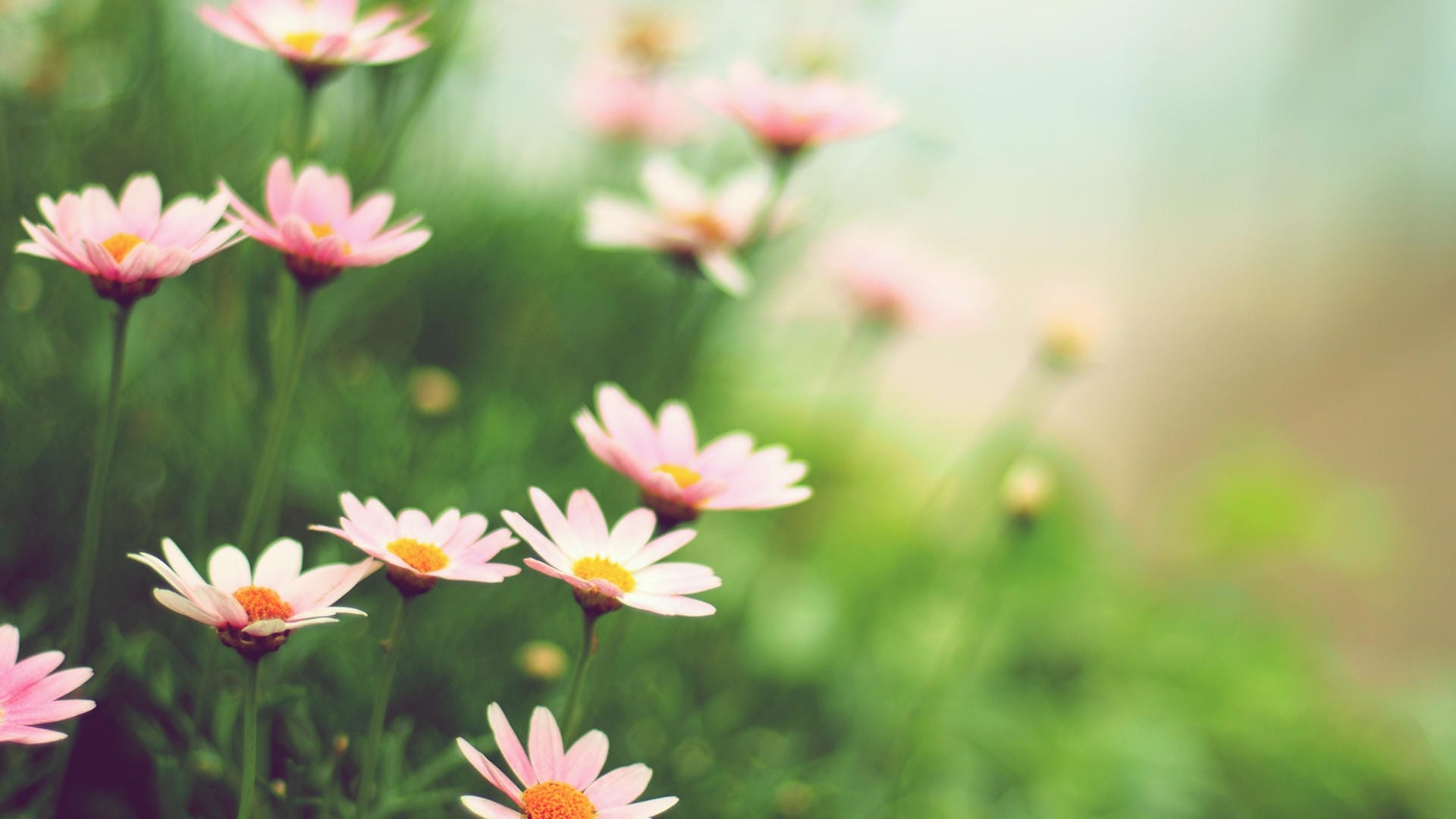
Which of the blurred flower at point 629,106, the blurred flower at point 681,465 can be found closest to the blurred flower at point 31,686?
the blurred flower at point 681,465

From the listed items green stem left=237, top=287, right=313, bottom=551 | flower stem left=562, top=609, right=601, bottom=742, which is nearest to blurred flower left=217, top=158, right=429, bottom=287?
green stem left=237, top=287, right=313, bottom=551

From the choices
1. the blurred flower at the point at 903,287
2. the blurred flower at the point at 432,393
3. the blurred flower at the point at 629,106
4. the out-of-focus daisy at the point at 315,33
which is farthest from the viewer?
the blurred flower at the point at 629,106

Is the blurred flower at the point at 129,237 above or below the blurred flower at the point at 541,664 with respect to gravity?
above

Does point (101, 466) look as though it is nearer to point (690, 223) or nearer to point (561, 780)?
point (561, 780)

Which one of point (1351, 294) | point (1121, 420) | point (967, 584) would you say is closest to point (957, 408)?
point (1121, 420)

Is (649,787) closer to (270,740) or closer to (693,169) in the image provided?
(270,740)

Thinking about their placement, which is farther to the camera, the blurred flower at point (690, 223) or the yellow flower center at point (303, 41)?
the blurred flower at point (690, 223)

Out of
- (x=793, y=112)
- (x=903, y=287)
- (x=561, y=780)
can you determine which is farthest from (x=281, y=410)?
(x=903, y=287)

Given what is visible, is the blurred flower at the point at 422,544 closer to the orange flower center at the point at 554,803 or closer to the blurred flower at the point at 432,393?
the orange flower center at the point at 554,803
